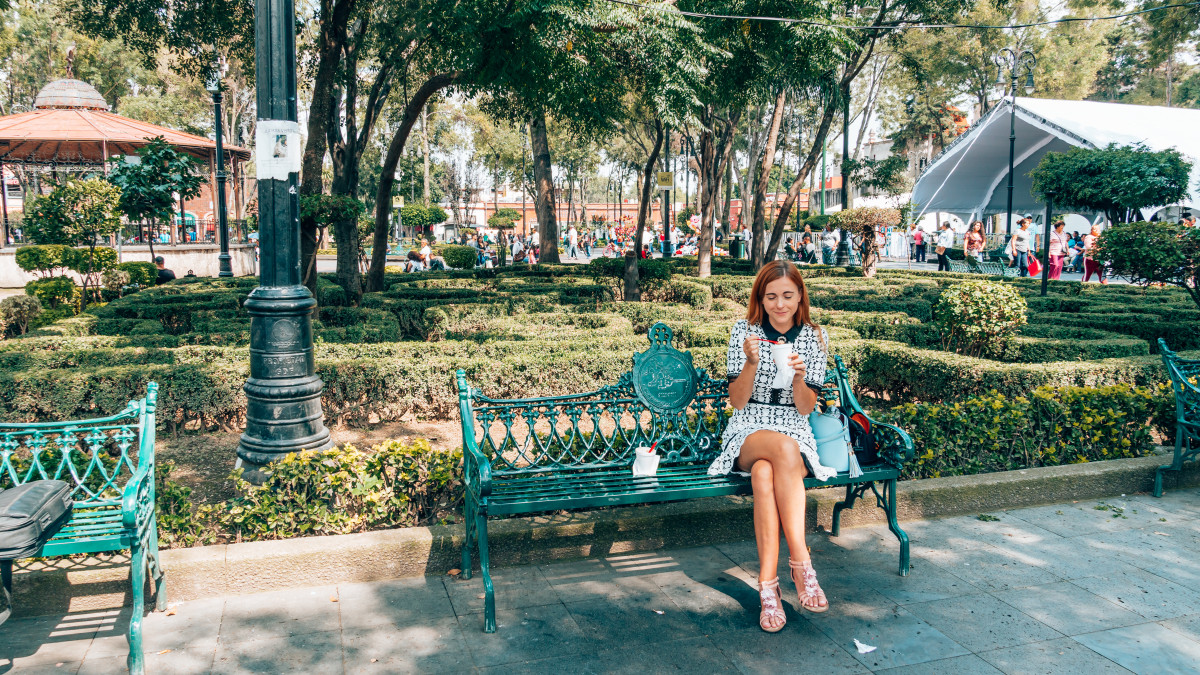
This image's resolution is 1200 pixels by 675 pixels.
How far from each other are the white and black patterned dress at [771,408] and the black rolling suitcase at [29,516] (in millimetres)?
2832

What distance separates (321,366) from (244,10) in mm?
10120

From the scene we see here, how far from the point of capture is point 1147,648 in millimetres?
3219

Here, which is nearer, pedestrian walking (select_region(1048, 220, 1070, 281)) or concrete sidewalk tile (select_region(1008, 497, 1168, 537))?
concrete sidewalk tile (select_region(1008, 497, 1168, 537))

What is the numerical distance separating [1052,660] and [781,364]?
1.66 m

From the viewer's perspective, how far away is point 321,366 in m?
6.63

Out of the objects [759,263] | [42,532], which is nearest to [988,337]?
[42,532]

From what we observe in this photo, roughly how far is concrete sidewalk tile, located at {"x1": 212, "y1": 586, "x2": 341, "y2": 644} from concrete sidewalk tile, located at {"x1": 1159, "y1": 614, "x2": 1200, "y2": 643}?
361 cm

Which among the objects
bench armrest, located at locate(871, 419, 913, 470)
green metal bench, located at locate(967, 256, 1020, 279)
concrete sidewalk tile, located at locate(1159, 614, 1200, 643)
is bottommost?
concrete sidewalk tile, located at locate(1159, 614, 1200, 643)

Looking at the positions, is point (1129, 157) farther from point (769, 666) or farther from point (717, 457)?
point (769, 666)

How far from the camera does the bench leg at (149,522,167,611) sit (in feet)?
11.3

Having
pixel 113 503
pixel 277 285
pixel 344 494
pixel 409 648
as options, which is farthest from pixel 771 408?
pixel 113 503

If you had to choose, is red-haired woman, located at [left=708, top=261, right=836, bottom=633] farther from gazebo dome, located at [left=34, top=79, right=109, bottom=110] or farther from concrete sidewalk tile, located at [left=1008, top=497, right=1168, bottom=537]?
gazebo dome, located at [left=34, top=79, right=109, bottom=110]

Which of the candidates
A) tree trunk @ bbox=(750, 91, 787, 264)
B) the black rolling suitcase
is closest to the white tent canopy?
tree trunk @ bbox=(750, 91, 787, 264)

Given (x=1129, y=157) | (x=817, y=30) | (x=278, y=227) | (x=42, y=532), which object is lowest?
(x=42, y=532)
